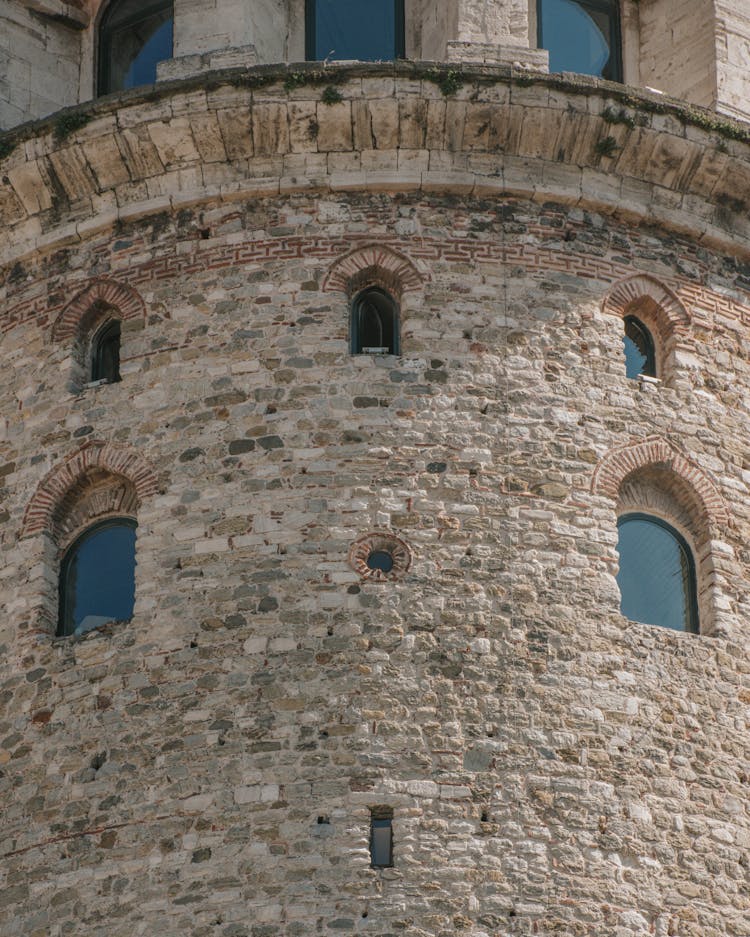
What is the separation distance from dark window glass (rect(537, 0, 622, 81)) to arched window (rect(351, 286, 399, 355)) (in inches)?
121

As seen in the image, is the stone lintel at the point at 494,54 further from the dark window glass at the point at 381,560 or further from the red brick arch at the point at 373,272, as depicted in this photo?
the dark window glass at the point at 381,560

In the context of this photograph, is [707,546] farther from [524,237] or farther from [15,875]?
[15,875]

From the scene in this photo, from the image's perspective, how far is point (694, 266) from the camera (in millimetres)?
23219

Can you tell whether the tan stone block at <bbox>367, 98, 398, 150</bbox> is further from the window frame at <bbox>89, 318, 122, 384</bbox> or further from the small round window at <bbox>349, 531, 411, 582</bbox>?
the small round window at <bbox>349, 531, 411, 582</bbox>

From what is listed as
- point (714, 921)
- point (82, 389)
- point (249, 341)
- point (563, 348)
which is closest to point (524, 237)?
point (563, 348)

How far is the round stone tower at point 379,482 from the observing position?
793 inches

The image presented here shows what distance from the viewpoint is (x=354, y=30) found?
24.3 m

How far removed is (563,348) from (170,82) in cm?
395

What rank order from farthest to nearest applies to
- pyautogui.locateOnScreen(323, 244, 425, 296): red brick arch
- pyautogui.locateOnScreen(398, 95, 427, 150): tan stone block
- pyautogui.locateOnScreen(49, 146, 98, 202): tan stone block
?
pyautogui.locateOnScreen(49, 146, 98, 202): tan stone block
pyautogui.locateOnScreen(398, 95, 427, 150): tan stone block
pyautogui.locateOnScreen(323, 244, 425, 296): red brick arch

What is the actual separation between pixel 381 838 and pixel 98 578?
3535 millimetres

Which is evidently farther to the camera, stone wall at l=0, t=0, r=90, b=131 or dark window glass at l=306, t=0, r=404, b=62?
stone wall at l=0, t=0, r=90, b=131

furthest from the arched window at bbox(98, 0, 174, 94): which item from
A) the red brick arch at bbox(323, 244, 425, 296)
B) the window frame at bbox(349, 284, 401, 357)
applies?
the window frame at bbox(349, 284, 401, 357)

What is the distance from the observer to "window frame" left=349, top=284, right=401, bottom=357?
869 inches

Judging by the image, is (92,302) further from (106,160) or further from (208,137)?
(208,137)
